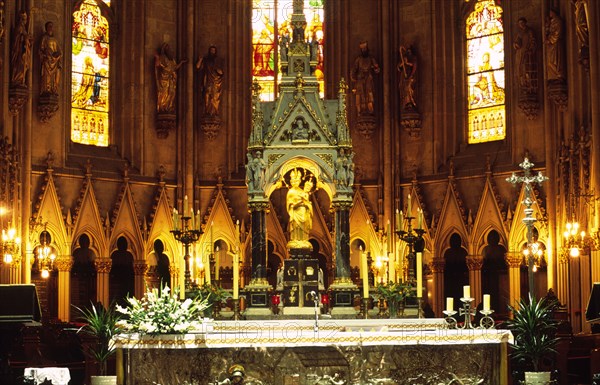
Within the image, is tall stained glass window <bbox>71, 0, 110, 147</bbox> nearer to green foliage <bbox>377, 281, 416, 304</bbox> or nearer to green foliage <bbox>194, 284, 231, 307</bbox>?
green foliage <bbox>194, 284, 231, 307</bbox>

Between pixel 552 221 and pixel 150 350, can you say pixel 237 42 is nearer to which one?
pixel 552 221

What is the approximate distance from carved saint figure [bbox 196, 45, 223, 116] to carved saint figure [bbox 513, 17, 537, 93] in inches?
379

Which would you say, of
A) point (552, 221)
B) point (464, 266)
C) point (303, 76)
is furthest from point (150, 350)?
point (464, 266)

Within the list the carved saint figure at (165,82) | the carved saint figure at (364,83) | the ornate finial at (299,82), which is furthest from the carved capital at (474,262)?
the ornate finial at (299,82)

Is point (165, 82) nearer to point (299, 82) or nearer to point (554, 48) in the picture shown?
point (554, 48)

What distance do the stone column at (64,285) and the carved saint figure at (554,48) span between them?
15.0m

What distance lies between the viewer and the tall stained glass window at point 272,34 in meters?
38.8

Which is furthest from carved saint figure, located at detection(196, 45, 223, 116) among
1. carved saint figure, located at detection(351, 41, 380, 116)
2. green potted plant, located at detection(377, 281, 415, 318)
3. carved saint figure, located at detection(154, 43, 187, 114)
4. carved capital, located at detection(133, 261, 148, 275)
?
green potted plant, located at detection(377, 281, 415, 318)

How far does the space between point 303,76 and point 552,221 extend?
36.7ft

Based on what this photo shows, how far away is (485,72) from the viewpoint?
3725cm

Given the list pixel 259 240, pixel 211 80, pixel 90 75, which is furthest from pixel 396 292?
pixel 90 75

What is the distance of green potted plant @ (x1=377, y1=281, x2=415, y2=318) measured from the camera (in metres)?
23.3

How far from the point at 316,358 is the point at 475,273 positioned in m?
19.2

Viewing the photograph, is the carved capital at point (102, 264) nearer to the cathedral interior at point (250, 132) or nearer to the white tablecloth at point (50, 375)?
the cathedral interior at point (250, 132)
